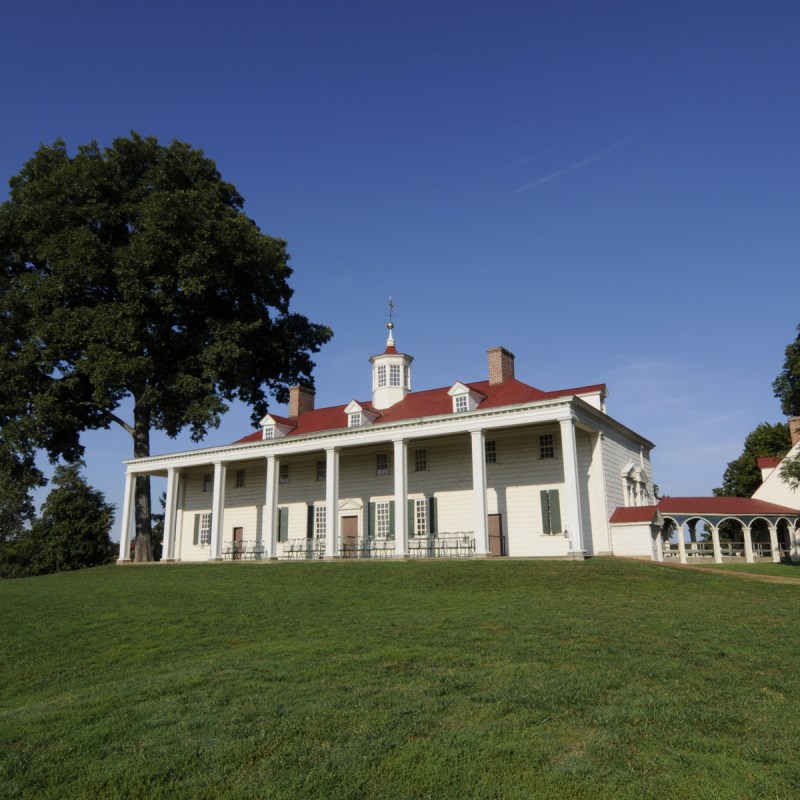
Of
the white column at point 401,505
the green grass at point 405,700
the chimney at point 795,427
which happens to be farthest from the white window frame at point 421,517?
the chimney at point 795,427

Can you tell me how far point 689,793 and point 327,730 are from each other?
329 cm

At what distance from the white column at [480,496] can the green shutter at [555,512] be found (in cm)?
334

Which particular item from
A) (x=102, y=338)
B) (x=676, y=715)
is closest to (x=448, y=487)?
(x=102, y=338)

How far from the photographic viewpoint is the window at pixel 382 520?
108 feet

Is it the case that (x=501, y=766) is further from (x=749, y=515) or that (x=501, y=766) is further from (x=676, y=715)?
(x=749, y=515)

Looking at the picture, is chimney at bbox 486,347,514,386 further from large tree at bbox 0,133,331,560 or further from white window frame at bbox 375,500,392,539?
large tree at bbox 0,133,331,560

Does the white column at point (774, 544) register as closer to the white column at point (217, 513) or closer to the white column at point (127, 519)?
the white column at point (217, 513)

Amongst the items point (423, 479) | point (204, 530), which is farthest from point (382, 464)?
point (204, 530)

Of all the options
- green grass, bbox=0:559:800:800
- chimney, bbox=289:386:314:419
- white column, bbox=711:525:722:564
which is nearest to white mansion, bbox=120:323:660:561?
chimney, bbox=289:386:314:419

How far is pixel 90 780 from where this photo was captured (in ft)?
19.3

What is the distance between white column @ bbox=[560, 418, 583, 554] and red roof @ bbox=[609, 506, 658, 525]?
3236mm

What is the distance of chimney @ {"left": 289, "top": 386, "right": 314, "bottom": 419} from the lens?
131 ft

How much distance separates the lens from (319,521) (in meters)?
34.8

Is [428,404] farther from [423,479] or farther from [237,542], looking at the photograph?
[237,542]
